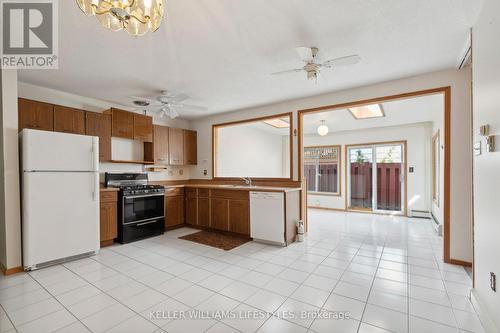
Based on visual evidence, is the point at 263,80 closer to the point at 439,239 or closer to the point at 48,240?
the point at 48,240

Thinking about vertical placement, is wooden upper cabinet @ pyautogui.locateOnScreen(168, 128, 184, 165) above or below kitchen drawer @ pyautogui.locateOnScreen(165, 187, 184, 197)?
above

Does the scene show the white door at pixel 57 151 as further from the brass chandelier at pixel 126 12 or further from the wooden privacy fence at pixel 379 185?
the wooden privacy fence at pixel 379 185

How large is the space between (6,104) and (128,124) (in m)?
1.75

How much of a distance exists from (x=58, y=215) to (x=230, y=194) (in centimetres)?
254

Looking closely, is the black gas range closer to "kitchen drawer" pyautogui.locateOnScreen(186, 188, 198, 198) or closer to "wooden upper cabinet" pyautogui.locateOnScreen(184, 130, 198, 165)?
"kitchen drawer" pyautogui.locateOnScreen(186, 188, 198, 198)

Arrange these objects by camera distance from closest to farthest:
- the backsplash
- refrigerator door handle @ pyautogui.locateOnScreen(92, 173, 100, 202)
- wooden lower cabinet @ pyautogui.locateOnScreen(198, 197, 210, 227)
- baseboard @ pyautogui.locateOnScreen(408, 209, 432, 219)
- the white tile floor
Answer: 1. the white tile floor
2. refrigerator door handle @ pyautogui.locateOnScreen(92, 173, 100, 202)
3. the backsplash
4. wooden lower cabinet @ pyautogui.locateOnScreen(198, 197, 210, 227)
5. baseboard @ pyautogui.locateOnScreen(408, 209, 432, 219)

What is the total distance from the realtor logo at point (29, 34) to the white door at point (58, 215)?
4.46 feet

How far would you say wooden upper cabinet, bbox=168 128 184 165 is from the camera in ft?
17.1

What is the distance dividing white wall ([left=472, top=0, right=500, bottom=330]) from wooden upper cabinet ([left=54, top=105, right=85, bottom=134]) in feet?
16.3

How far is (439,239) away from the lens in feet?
13.5

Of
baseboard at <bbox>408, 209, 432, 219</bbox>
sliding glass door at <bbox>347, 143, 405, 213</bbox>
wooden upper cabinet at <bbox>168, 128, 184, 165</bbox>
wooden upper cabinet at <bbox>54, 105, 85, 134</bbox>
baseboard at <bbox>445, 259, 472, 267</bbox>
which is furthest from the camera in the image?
sliding glass door at <bbox>347, 143, 405, 213</bbox>

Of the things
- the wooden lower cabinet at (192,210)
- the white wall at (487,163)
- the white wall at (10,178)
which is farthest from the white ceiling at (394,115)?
the white wall at (10,178)

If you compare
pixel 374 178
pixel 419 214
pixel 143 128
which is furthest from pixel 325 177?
pixel 143 128

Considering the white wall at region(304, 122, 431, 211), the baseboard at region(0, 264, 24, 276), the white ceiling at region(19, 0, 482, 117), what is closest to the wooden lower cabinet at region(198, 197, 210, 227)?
the white ceiling at region(19, 0, 482, 117)
